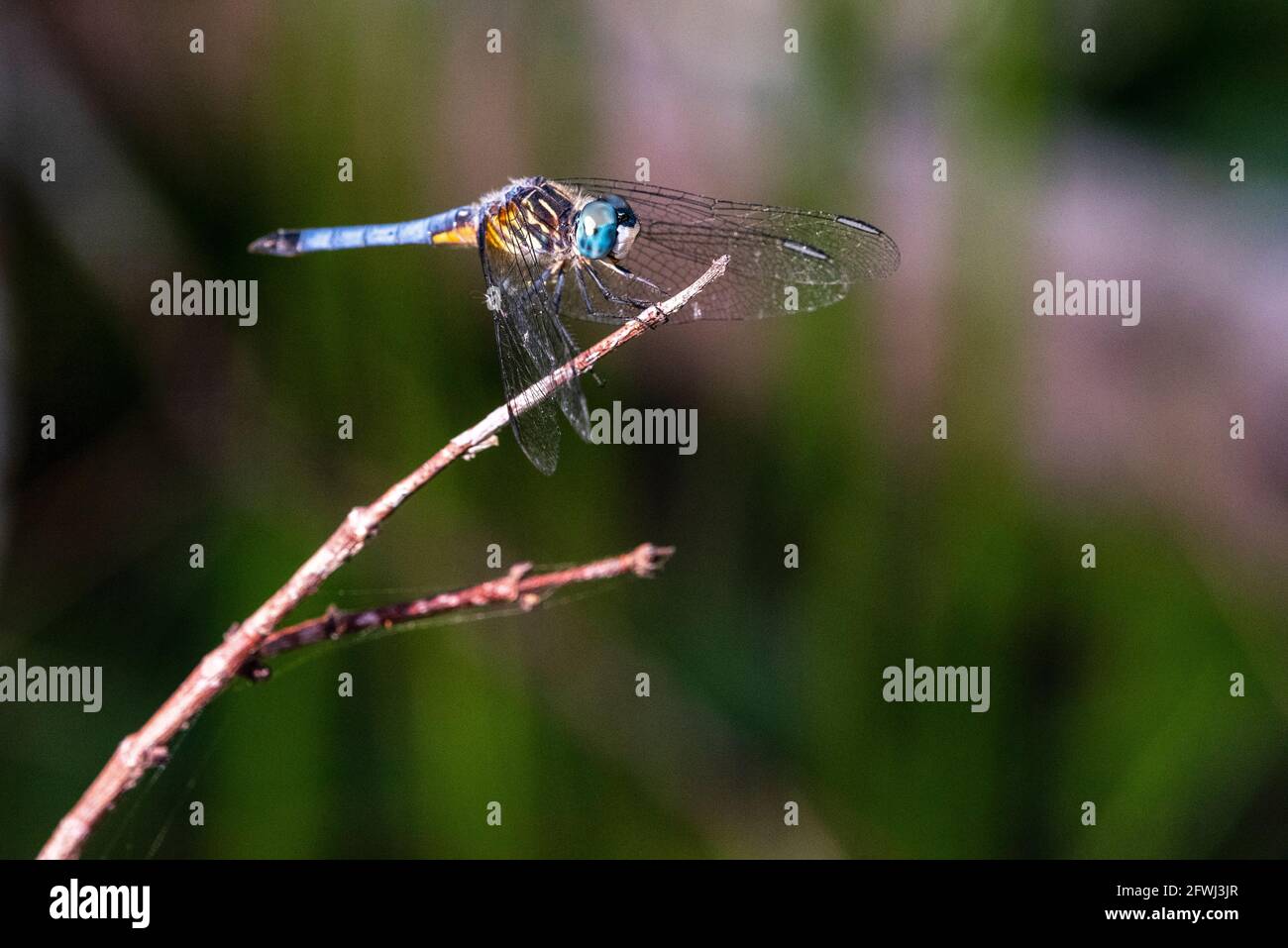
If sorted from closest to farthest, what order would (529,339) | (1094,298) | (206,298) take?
(529,339)
(206,298)
(1094,298)

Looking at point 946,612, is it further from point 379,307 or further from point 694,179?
point 379,307

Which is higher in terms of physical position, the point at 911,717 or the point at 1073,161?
the point at 1073,161

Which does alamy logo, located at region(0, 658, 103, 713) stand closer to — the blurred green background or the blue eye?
the blurred green background

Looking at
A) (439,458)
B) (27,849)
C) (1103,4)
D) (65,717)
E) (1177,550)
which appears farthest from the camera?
(1103,4)

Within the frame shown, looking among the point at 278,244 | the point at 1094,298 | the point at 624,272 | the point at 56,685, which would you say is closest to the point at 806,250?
the point at 624,272

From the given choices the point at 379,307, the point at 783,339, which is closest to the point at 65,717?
the point at 379,307

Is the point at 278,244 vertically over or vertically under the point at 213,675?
over

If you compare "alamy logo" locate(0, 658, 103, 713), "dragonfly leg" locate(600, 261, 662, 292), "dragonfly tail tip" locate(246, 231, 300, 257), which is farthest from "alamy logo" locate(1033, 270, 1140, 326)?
"alamy logo" locate(0, 658, 103, 713)

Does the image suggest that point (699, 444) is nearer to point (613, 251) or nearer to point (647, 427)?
point (647, 427)
